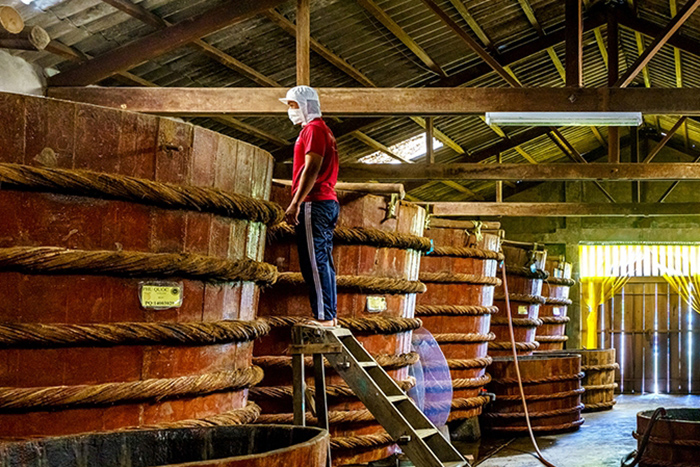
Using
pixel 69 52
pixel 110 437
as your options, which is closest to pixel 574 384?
pixel 69 52

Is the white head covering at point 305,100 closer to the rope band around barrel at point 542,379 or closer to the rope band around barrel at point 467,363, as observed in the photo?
the rope band around barrel at point 467,363

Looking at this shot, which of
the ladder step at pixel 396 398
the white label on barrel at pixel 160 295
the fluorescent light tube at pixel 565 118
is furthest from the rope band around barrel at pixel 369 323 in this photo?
the fluorescent light tube at pixel 565 118

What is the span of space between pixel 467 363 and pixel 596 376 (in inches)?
173

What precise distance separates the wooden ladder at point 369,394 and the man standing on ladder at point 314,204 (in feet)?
1.02

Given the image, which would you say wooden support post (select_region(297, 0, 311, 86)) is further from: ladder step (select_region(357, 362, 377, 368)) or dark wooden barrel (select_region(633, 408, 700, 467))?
dark wooden barrel (select_region(633, 408, 700, 467))

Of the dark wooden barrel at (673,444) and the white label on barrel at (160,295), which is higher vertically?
the white label on barrel at (160,295)

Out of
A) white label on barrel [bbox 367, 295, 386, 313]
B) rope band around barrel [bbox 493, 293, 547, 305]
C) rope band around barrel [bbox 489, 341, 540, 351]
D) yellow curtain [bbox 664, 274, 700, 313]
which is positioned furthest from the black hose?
yellow curtain [bbox 664, 274, 700, 313]

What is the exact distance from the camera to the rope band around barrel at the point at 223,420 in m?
3.56

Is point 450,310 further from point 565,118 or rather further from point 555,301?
point 555,301

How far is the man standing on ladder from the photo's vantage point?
4.69 metres

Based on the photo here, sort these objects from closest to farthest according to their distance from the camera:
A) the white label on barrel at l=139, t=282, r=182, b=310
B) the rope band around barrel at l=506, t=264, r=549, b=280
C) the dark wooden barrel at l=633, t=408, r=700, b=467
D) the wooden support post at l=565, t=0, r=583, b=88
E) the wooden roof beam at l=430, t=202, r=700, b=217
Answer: the white label on barrel at l=139, t=282, r=182, b=310 → the dark wooden barrel at l=633, t=408, r=700, b=467 → the wooden support post at l=565, t=0, r=583, b=88 → the rope band around barrel at l=506, t=264, r=549, b=280 → the wooden roof beam at l=430, t=202, r=700, b=217

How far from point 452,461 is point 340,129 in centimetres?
860

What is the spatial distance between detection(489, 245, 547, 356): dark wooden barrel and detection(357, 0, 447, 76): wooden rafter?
270 cm

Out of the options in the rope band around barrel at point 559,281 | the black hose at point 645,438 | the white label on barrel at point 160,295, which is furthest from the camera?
the rope band around barrel at point 559,281
